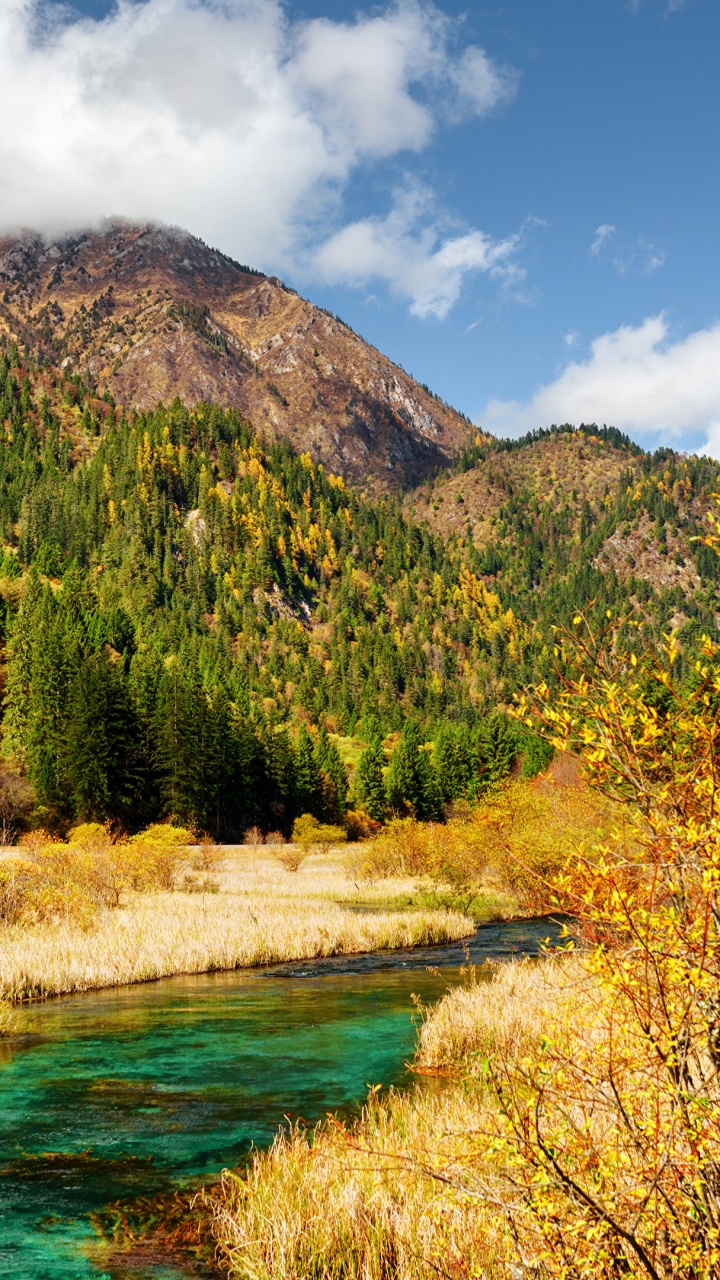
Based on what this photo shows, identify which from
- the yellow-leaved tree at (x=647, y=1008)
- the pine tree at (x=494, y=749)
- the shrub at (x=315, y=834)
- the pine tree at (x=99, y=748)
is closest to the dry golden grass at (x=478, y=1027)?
the yellow-leaved tree at (x=647, y=1008)

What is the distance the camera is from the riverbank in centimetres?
2547

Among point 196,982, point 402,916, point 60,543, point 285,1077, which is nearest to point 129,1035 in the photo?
point 285,1077

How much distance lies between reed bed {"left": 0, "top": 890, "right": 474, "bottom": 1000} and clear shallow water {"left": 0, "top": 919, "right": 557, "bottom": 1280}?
31.3 inches

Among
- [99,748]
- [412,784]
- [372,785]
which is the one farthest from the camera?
[372,785]

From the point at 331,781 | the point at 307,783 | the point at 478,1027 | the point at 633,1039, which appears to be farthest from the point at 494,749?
the point at 633,1039

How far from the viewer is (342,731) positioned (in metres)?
167

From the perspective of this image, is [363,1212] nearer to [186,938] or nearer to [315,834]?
[186,938]

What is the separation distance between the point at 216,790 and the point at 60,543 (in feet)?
346

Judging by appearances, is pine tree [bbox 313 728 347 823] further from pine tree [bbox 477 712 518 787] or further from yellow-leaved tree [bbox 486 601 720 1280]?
yellow-leaved tree [bbox 486 601 720 1280]

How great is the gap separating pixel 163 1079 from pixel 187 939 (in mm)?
12714

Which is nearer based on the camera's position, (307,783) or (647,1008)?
(647,1008)

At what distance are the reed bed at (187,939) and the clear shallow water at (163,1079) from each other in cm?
80

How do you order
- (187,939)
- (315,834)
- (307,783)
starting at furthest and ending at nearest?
(307,783) → (315,834) → (187,939)

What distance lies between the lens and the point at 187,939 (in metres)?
29.4
